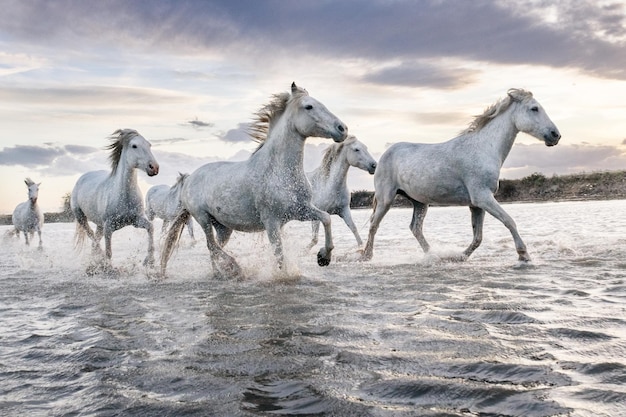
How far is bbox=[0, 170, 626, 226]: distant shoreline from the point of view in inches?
1417

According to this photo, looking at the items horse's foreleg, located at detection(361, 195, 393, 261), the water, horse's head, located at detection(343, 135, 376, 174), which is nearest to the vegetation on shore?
horse's head, located at detection(343, 135, 376, 174)

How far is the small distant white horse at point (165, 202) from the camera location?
565 inches

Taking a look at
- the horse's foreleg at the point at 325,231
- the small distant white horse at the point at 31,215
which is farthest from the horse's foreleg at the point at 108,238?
the small distant white horse at the point at 31,215

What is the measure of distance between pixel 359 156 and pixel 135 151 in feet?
13.3

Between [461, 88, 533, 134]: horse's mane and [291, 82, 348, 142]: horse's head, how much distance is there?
10.2ft

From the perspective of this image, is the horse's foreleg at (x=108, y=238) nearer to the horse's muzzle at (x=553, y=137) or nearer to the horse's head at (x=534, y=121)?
the horse's head at (x=534, y=121)

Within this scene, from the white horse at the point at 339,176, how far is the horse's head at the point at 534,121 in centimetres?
301

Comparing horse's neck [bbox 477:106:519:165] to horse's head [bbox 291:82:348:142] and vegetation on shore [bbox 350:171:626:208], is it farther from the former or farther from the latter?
vegetation on shore [bbox 350:171:626:208]

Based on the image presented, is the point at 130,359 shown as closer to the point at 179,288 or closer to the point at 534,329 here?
the point at 534,329

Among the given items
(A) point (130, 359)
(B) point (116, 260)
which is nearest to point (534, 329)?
(A) point (130, 359)

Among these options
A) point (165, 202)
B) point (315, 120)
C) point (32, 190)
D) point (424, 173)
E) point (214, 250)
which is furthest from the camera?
point (32, 190)

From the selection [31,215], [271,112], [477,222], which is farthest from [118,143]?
[31,215]

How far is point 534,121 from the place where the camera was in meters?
8.16

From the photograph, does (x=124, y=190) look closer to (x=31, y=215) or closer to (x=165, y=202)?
(x=165, y=202)
